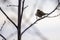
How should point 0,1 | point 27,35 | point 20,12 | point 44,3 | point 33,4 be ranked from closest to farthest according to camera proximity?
point 20,12, point 0,1, point 33,4, point 44,3, point 27,35

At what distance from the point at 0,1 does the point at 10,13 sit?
7.3 inches

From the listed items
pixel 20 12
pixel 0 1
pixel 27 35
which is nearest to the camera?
pixel 20 12

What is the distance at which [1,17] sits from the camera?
3.64 ft

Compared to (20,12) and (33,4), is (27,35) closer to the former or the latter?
(33,4)

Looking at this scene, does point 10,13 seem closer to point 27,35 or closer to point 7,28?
point 7,28

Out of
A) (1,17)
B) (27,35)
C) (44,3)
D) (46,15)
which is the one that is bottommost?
(27,35)

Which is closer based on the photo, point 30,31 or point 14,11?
point 14,11

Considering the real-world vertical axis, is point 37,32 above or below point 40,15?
below

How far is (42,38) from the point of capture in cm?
120

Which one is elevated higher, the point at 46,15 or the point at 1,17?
the point at 46,15

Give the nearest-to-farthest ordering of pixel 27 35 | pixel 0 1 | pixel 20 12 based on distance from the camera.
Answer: pixel 20 12 < pixel 0 1 < pixel 27 35

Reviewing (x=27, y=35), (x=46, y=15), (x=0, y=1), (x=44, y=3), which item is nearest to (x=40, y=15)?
(x=46, y=15)

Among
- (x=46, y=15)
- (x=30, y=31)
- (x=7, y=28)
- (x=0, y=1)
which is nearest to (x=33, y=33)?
(x=30, y=31)

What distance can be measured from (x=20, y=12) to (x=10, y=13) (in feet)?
1.52
